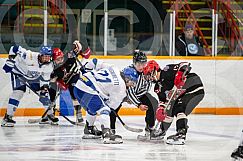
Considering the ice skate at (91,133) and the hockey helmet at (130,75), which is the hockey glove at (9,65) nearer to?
the ice skate at (91,133)

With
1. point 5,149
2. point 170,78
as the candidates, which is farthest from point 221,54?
point 5,149

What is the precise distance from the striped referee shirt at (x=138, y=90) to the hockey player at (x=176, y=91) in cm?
17

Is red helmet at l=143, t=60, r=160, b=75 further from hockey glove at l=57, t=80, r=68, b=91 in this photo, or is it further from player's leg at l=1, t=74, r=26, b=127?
player's leg at l=1, t=74, r=26, b=127

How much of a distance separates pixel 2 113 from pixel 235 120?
3426 mm

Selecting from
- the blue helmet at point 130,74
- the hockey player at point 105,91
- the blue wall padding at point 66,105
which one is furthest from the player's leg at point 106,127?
the blue wall padding at point 66,105

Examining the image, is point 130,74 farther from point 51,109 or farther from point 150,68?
point 51,109

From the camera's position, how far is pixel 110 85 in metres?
7.26

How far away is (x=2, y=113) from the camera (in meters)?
10.6

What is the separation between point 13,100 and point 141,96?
7.59 ft

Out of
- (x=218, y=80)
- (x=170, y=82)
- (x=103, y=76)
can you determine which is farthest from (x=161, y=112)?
(x=218, y=80)

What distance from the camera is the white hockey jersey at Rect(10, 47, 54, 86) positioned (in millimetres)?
9266

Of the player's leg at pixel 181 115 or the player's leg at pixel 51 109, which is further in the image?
the player's leg at pixel 51 109

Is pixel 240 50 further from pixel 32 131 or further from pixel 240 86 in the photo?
pixel 32 131

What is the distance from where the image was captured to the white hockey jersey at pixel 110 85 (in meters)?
7.20
